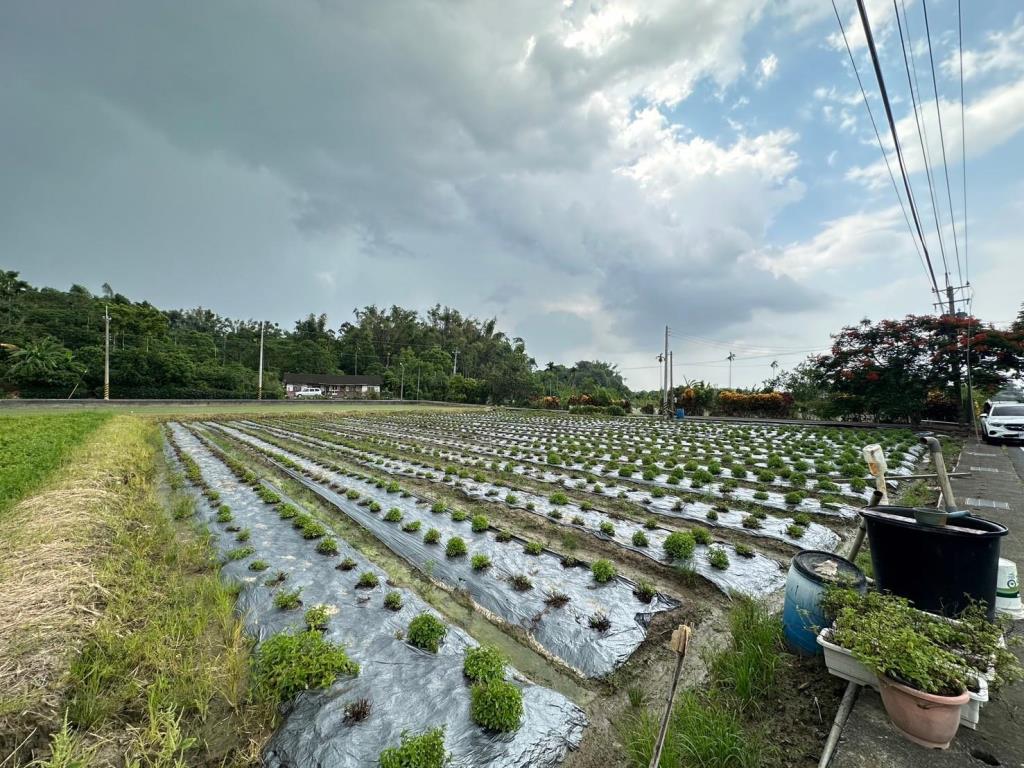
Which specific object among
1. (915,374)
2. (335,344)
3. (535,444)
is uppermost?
(335,344)

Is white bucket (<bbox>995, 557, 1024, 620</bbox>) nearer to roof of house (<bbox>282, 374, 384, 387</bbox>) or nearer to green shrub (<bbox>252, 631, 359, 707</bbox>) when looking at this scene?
green shrub (<bbox>252, 631, 359, 707</bbox>)

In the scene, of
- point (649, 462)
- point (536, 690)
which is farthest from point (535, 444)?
point (536, 690)

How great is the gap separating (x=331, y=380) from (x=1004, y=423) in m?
58.5

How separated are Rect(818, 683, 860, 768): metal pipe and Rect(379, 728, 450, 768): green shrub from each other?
1990 millimetres

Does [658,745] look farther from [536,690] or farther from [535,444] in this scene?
[535,444]

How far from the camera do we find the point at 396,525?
605 cm

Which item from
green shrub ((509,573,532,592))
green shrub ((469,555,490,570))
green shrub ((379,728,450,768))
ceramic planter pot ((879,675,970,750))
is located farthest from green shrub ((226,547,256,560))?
ceramic planter pot ((879,675,970,750))

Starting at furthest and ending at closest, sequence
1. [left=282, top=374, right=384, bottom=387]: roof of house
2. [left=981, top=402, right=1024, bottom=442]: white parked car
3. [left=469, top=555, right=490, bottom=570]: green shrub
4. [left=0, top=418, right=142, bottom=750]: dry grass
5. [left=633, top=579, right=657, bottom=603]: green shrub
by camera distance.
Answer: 1. [left=282, top=374, right=384, bottom=387]: roof of house
2. [left=981, top=402, right=1024, bottom=442]: white parked car
3. [left=469, top=555, right=490, bottom=570]: green shrub
4. [left=633, top=579, right=657, bottom=603]: green shrub
5. [left=0, top=418, right=142, bottom=750]: dry grass

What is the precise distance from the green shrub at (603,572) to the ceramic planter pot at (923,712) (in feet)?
7.47

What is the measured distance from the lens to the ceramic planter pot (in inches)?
77.7

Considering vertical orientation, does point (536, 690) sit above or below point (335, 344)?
below

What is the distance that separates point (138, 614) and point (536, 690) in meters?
3.45

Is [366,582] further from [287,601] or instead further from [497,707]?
[497,707]

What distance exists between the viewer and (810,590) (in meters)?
2.78
